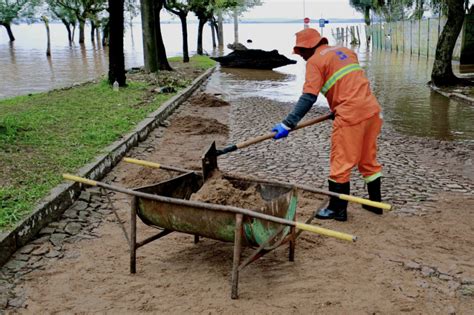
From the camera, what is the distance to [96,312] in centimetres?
355

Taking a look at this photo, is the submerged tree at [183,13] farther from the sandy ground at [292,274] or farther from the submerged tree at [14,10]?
the submerged tree at [14,10]

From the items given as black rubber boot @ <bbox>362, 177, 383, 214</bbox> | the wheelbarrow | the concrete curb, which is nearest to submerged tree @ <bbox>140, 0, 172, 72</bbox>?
the concrete curb

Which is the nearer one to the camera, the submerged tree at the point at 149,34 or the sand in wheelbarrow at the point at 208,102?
the sand in wheelbarrow at the point at 208,102

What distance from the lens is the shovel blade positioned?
15.2 feet

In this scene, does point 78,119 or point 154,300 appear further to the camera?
point 78,119

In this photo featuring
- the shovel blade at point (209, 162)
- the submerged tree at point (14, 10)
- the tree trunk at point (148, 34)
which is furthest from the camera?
the submerged tree at point (14, 10)

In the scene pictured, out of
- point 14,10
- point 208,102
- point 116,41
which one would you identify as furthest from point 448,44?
point 14,10

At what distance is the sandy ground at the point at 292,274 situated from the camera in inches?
141

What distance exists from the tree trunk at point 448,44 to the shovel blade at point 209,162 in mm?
12067

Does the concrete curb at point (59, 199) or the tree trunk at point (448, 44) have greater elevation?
the tree trunk at point (448, 44)

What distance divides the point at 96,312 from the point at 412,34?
3049 cm

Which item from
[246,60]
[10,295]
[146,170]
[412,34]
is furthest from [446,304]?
[412,34]

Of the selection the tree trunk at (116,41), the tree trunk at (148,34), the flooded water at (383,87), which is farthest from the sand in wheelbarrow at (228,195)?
the tree trunk at (148,34)

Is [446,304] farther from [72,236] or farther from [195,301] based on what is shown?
[72,236]
